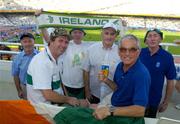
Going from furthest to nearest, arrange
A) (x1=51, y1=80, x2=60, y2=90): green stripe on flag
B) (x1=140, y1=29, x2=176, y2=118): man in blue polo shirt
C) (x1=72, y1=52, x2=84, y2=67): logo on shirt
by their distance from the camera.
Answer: (x1=72, y1=52, x2=84, y2=67): logo on shirt < (x1=140, y1=29, x2=176, y2=118): man in blue polo shirt < (x1=51, y1=80, x2=60, y2=90): green stripe on flag

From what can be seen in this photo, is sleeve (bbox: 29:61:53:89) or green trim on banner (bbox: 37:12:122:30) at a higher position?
green trim on banner (bbox: 37:12:122:30)

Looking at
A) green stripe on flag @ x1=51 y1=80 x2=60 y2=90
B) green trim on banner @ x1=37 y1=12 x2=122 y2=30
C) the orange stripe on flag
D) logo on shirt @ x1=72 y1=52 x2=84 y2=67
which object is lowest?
the orange stripe on flag

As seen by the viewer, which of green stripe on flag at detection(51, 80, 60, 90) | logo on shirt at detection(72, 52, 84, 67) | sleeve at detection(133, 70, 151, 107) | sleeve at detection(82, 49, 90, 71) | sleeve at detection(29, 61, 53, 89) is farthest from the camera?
logo on shirt at detection(72, 52, 84, 67)

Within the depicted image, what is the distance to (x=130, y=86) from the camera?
8.93 ft

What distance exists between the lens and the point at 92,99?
422 cm

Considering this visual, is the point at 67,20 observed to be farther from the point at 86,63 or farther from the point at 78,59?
the point at 86,63

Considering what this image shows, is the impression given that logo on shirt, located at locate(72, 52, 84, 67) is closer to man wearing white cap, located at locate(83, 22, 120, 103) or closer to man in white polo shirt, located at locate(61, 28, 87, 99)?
man in white polo shirt, located at locate(61, 28, 87, 99)

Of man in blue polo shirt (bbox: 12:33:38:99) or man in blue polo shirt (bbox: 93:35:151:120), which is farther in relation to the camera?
man in blue polo shirt (bbox: 12:33:38:99)

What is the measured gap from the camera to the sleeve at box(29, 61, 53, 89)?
306cm

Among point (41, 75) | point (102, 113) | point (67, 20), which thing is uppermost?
point (67, 20)

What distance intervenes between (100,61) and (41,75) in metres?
1.06

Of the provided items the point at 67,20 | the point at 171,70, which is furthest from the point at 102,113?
the point at 67,20

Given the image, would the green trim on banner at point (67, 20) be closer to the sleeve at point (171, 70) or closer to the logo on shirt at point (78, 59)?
the logo on shirt at point (78, 59)

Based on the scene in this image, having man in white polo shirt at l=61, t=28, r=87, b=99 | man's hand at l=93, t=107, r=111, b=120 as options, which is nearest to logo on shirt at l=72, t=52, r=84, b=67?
man in white polo shirt at l=61, t=28, r=87, b=99
